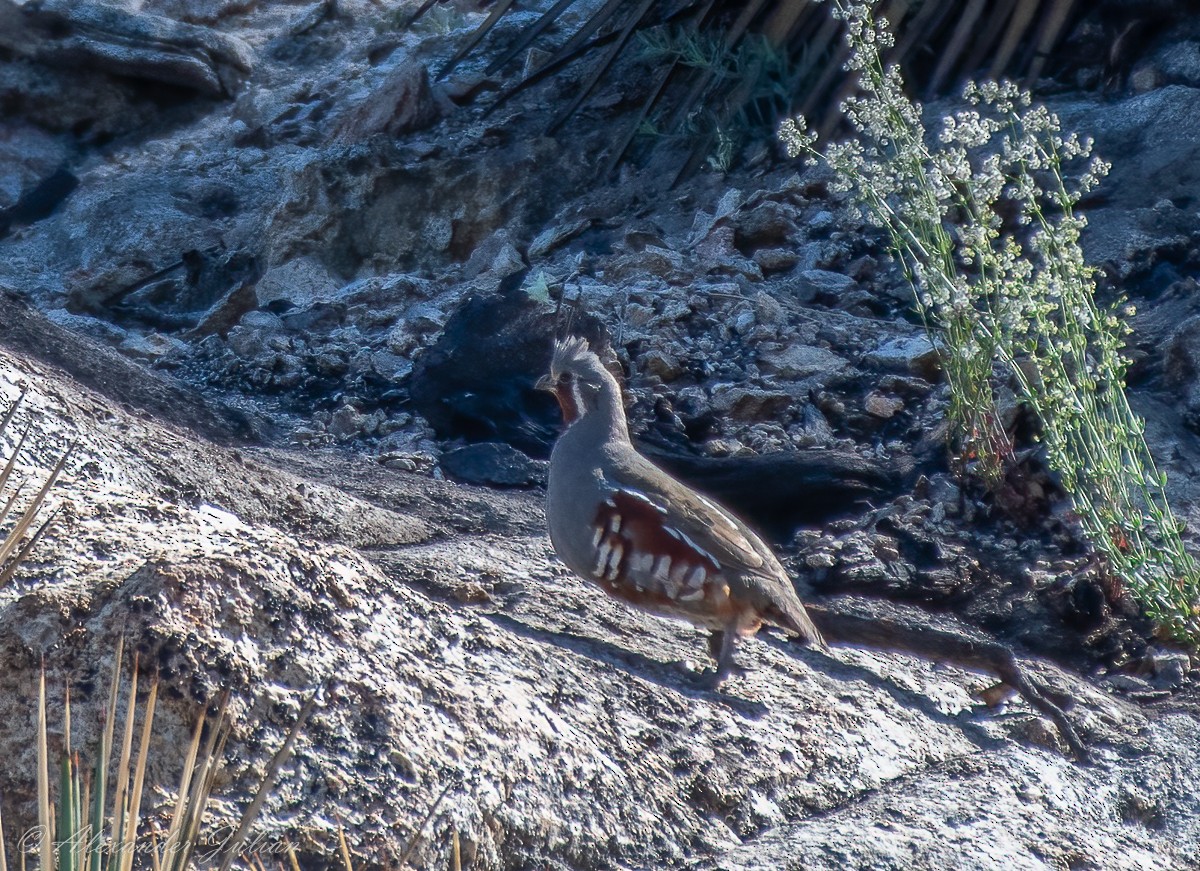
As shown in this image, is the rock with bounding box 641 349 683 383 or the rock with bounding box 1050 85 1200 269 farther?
the rock with bounding box 1050 85 1200 269

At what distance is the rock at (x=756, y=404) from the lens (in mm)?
6129

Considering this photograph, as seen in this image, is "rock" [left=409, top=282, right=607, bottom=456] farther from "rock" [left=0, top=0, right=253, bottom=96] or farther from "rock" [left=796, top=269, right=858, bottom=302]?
"rock" [left=0, top=0, right=253, bottom=96]

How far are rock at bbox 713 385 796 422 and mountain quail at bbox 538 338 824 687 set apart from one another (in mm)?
1808

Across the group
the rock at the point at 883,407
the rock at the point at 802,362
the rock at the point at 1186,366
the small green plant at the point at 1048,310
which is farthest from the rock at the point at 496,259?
the rock at the point at 1186,366

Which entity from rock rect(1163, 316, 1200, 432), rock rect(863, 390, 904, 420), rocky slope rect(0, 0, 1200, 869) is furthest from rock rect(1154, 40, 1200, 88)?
rock rect(863, 390, 904, 420)

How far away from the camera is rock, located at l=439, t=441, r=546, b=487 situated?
5781 millimetres

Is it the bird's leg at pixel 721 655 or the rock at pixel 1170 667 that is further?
the rock at pixel 1170 667

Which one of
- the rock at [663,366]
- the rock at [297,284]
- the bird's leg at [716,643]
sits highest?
the rock at [663,366]

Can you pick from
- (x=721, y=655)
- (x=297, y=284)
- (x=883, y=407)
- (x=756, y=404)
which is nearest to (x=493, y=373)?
(x=756, y=404)

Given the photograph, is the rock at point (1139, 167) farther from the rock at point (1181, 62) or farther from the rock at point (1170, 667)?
the rock at point (1170, 667)

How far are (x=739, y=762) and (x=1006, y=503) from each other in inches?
103

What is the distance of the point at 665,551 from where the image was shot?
3.89 m

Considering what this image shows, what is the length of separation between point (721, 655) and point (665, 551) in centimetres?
37

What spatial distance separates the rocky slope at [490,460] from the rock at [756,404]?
10 centimetres
